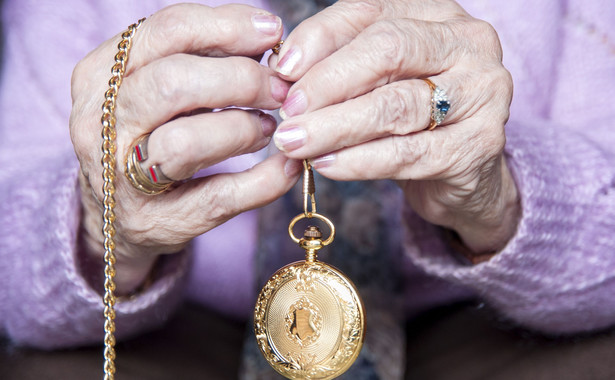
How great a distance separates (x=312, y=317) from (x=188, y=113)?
33 centimetres

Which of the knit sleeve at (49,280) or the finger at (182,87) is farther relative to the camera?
the knit sleeve at (49,280)

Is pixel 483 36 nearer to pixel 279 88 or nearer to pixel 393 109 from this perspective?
pixel 393 109

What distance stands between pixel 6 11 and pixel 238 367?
1059mm

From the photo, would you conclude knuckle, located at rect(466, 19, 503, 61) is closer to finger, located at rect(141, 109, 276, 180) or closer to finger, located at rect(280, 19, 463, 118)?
finger, located at rect(280, 19, 463, 118)

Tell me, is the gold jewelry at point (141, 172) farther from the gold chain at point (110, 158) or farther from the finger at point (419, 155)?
the finger at point (419, 155)

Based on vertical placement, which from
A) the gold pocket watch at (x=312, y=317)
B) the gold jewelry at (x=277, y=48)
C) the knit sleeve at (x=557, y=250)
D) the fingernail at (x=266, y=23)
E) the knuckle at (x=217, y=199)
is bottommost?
the knit sleeve at (x=557, y=250)


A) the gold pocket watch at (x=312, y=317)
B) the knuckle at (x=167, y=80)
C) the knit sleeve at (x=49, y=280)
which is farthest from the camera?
the knit sleeve at (x=49, y=280)

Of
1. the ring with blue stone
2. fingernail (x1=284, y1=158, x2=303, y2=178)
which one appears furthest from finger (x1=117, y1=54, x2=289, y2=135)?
the ring with blue stone

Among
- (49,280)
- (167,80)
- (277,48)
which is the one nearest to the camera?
(167,80)

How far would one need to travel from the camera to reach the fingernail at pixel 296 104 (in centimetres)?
68

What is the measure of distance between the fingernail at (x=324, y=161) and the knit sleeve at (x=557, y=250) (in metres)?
0.39

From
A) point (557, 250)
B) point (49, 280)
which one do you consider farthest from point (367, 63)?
point (49, 280)

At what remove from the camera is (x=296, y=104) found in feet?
2.24

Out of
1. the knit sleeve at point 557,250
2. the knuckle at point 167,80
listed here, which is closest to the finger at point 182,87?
the knuckle at point 167,80
